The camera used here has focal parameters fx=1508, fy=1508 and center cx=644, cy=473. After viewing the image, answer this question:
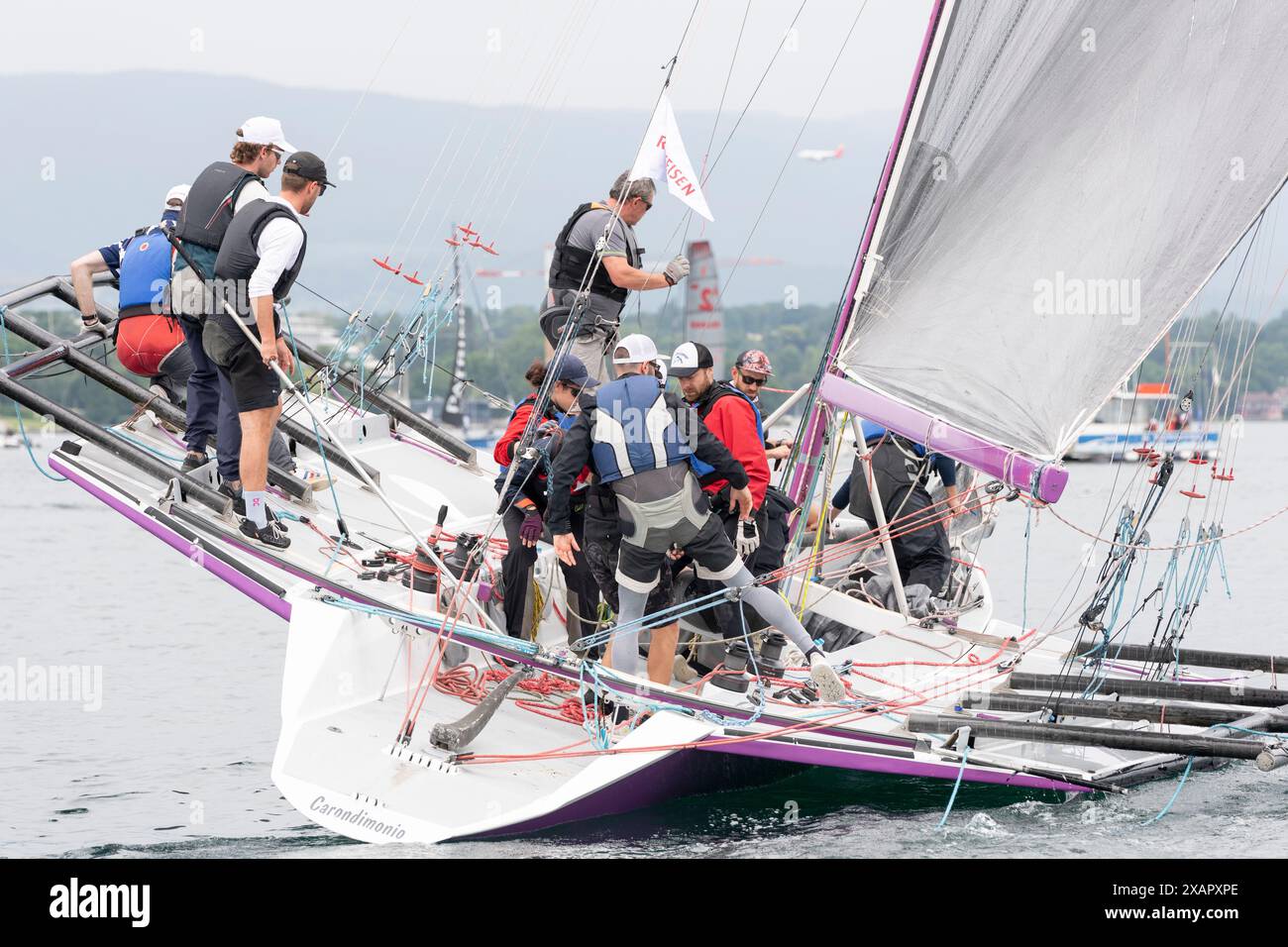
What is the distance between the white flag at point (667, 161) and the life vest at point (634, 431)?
175 cm

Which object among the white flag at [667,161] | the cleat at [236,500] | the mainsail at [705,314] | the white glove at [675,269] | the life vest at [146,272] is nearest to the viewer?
the white glove at [675,269]

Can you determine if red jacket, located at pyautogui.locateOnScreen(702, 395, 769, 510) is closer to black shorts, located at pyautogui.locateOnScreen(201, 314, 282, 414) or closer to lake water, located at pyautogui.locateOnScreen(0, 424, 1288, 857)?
lake water, located at pyautogui.locateOnScreen(0, 424, 1288, 857)

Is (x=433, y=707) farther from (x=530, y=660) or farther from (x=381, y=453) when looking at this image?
(x=381, y=453)

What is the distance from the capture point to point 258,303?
7.51m

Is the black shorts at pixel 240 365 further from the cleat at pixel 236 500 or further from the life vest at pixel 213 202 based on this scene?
the cleat at pixel 236 500

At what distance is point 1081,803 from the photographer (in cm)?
744

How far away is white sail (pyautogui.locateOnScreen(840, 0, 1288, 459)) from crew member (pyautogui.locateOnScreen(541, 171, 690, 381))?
1399 millimetres

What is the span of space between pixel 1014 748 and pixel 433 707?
2.98m

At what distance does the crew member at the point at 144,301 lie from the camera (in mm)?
9258

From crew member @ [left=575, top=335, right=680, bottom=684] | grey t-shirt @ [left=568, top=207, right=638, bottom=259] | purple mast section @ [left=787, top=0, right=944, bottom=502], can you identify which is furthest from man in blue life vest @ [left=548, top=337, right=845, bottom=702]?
grey t-shirt @ [left=568, top=207, right=638, bottom=259]

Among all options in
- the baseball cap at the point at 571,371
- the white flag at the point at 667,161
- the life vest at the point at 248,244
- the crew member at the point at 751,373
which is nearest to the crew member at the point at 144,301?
the life vest at the point at 248,244

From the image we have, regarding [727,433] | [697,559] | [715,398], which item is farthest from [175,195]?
[697,559]

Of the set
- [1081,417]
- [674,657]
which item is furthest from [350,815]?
[1081,417]

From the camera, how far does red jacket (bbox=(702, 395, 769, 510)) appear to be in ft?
24.9
